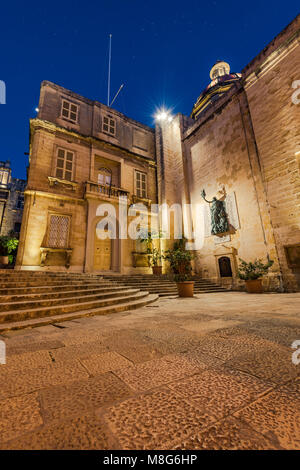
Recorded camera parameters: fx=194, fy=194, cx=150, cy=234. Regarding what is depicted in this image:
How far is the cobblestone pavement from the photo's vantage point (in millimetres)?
851

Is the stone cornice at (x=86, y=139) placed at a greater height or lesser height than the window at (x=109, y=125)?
lesser

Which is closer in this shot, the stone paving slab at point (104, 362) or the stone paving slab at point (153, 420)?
the stone paving slab at point (153, 420)

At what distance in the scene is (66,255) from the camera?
10.6 metres

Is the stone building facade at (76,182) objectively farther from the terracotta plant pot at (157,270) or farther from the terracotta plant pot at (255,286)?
the terracotta plant pot at (255,286)

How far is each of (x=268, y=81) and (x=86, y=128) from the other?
442 inches

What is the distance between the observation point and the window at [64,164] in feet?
38.7

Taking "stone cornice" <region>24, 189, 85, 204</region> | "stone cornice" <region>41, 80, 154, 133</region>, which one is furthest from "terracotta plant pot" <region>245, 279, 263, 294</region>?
"stone cornice" <region>41, 80, 154, 133</region>

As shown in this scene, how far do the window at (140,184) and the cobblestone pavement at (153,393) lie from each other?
13.2 m

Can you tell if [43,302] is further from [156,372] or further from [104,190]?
[104,190]

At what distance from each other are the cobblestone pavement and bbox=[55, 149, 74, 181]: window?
11304 mm

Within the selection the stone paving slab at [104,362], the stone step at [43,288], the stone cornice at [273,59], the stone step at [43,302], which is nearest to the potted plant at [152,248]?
the stone step at [43,288]

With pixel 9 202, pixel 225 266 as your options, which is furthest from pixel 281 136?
pixel 9 202

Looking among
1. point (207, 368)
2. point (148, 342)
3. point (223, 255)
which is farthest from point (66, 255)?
point (207, 368)

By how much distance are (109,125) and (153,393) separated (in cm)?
1687
